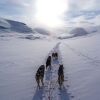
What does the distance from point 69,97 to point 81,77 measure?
12.9 ft

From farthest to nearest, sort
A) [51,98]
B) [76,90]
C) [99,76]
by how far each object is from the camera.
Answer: [99,76] → [76,90] → [51,98]

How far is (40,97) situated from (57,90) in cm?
130

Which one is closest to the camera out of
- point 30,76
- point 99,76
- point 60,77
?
point 60,77

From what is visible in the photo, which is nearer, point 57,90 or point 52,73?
point 57,90

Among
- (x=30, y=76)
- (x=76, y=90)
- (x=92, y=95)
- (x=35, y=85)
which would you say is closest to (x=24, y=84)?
(x=35, y=85)

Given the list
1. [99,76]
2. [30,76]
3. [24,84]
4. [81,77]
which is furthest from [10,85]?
[99,76]

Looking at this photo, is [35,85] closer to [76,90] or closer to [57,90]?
[57,90]

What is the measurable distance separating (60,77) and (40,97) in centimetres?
221

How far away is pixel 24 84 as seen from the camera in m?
12.2

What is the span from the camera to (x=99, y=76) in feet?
43.7

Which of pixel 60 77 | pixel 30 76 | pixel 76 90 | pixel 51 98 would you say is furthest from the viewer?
pixel 30 76

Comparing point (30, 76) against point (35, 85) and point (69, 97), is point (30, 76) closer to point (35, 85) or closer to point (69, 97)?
point (35, 85)

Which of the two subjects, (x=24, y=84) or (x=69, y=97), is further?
(x=24, y=84)

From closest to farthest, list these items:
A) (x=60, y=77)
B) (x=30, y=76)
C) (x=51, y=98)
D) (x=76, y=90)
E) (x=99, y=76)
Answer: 1. (x=51, y=98)
2. (x=76, y=90)
3. (x=60, y=77)
4. (x=99, y=76)
5. (x=30, y=76)
